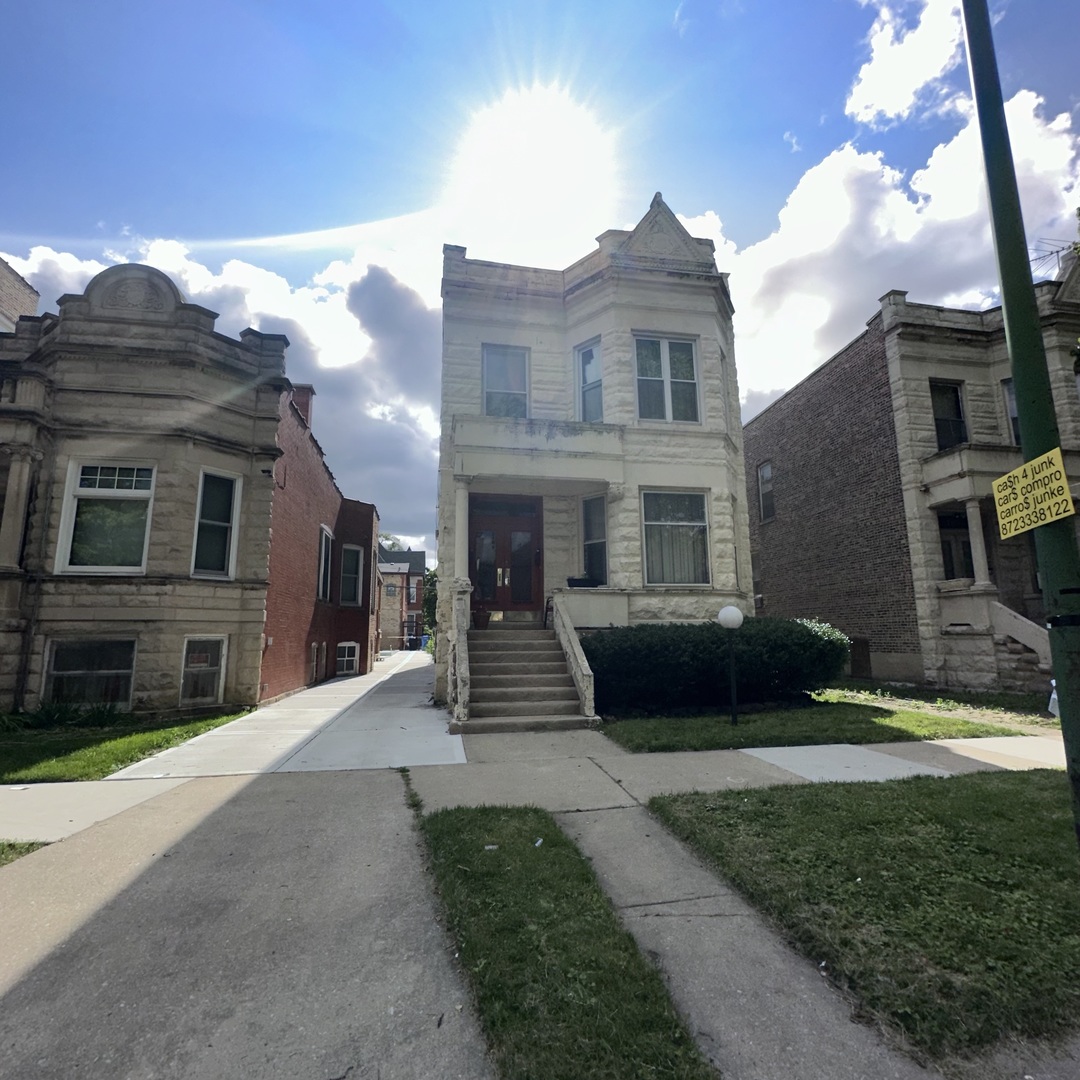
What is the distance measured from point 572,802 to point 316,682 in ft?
48.5

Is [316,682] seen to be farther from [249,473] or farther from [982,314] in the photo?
[982,314]

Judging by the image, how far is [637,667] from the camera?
32.3 feet

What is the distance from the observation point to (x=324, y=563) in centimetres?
1900

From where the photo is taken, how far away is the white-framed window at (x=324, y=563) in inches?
720

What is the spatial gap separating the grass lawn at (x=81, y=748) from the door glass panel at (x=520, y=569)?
20.3ft

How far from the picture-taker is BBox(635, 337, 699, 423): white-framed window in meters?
13.3

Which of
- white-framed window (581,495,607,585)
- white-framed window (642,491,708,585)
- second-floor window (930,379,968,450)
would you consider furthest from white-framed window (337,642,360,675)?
second-floor window (930,379,968,450)

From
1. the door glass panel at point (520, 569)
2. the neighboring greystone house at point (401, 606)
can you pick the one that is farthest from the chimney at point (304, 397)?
the neighboring greystone house at point (401, 606)

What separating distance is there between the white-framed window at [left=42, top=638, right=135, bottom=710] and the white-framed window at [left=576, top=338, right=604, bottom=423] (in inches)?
399

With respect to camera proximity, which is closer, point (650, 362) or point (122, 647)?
point (122, 647)

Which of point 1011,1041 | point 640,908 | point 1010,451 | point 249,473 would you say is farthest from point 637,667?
point 1010,451

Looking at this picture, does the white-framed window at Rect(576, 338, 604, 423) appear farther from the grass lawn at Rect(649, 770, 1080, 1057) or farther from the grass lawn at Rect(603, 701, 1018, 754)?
the grass lawn at Rect(649, 770, 1080, 1057)

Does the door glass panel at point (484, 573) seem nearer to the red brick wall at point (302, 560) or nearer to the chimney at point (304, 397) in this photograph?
the red brick wall at point (302, 560)

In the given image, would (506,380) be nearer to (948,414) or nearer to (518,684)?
(518,684)
